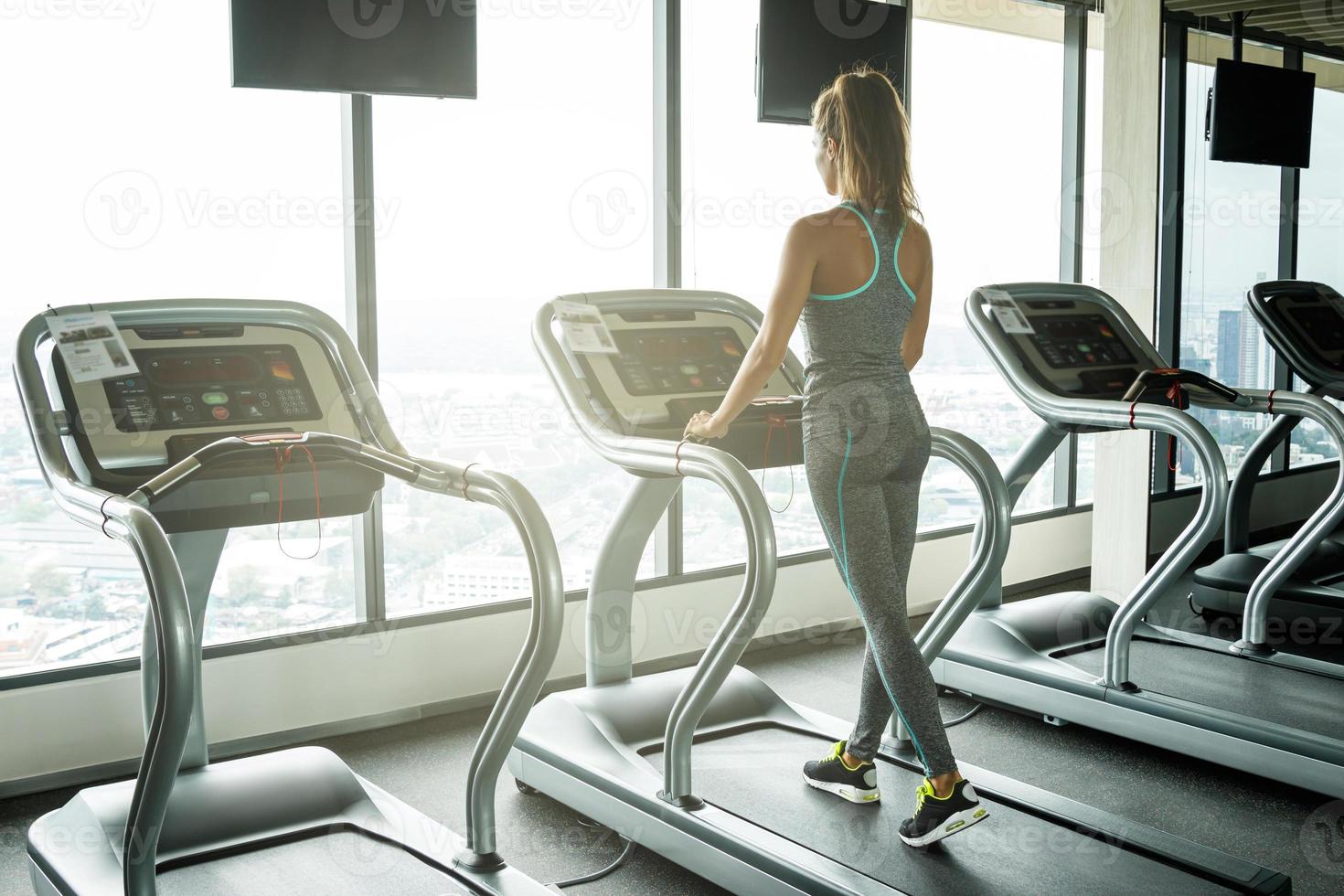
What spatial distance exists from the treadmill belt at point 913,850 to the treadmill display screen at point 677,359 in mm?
999

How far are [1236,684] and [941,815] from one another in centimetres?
173

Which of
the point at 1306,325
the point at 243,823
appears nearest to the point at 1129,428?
the point at 1306,325

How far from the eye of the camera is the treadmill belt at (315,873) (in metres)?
2.48

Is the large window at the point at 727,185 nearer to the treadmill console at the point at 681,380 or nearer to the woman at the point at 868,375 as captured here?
the treadmill console at the point at 681,380

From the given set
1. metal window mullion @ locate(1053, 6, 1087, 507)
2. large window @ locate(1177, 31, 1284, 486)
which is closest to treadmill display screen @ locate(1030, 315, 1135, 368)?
metal window mullion @ locate(1053, 6, 1087, 507)

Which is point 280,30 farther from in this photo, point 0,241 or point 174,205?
point 0,241

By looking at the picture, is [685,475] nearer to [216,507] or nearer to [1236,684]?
[216,507]

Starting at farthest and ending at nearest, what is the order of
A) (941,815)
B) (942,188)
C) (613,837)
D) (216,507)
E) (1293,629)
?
(942,188)
(1293,629)
(613,837)
(941,815)
(216,507)

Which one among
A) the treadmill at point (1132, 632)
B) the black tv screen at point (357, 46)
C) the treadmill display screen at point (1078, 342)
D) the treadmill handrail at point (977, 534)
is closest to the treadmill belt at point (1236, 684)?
the treadmill at point (1132, 632)

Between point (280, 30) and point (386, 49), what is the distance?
0.32 m

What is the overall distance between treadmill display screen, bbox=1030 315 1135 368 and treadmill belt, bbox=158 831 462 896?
8.22 ft

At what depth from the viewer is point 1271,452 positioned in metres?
4.84

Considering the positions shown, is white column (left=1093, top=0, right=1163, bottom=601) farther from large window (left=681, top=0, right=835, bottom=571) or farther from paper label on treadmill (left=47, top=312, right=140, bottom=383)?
paper label on treadmill (left=47, top=312, right=140, bottom=383)

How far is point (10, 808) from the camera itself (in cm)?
321
